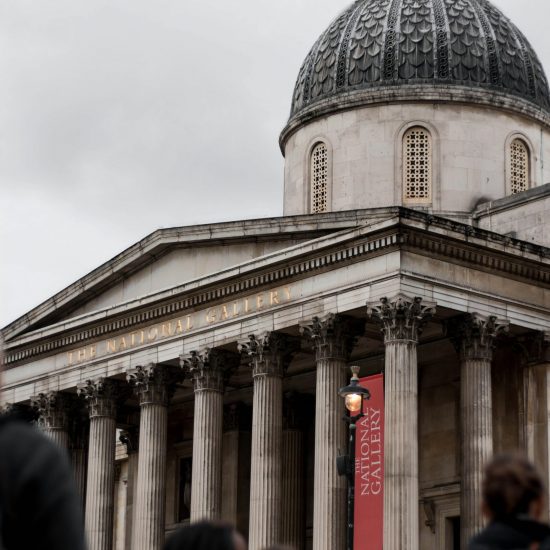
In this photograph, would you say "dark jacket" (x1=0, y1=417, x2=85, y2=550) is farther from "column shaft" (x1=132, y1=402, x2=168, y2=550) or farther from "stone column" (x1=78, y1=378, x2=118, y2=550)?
"stone column" (x1=78, y1=378, x2=118, y2=550)

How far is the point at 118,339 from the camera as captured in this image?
4347 centimetres

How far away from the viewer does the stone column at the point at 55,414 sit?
45.9 m

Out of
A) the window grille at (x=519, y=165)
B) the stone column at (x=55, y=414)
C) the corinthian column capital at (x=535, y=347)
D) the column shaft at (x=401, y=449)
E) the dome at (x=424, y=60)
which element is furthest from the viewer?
the stone column at (x=55, y=414)

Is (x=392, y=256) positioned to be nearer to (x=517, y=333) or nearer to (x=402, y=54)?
(x=517, y=333)

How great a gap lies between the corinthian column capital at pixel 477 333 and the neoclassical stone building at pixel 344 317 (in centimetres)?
5

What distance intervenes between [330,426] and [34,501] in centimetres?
3174

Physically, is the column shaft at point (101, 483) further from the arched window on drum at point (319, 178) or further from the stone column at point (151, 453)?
the arched window on drum at point (319, 178)

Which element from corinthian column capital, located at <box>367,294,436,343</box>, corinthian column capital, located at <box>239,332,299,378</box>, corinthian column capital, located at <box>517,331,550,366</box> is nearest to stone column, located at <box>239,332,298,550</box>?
corinthian column capital, located at <box>239,332,299,378</box>

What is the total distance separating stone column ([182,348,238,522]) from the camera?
129 ft

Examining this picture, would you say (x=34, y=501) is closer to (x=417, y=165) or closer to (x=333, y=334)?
(x=333, y=334)

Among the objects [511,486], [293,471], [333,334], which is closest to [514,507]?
[511,486]

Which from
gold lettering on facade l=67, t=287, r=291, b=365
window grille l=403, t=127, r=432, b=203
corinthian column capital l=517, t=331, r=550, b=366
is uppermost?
window grille l=403, t=127, r=432, b=203

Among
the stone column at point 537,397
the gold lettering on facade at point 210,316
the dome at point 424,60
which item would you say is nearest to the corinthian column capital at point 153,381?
the gold lettering on facade at point 210,316

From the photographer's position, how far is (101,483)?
44312 millimetres
